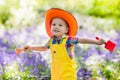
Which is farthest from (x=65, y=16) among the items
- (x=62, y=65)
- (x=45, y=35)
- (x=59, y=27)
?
(x=45, y=35)

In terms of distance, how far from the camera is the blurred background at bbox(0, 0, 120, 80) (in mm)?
3266

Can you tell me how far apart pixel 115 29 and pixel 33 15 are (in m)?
0.61

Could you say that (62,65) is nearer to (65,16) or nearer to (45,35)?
(65,16)

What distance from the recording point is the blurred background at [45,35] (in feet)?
10.7

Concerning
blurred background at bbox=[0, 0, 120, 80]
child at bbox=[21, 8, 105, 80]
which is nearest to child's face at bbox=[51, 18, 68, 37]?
child at bbox=[21, 8, 105, 80]

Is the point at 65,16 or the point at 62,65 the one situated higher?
the point at 65,16

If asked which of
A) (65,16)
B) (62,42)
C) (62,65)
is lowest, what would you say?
(62,65)

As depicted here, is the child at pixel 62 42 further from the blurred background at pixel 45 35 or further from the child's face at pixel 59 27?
the blurred background at pixel 45 35

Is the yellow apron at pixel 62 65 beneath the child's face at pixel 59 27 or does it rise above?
beneath

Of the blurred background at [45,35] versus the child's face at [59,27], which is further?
the blurred background at [45,35]

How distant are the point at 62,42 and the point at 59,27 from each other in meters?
0.09

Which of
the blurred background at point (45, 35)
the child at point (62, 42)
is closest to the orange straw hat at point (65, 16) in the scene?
the child at point (62, 42)

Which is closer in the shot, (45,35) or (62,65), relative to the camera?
(62,65)

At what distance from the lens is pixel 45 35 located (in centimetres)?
340
